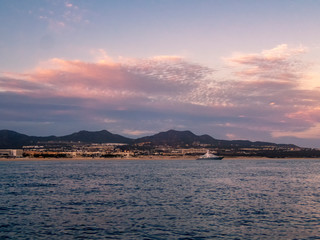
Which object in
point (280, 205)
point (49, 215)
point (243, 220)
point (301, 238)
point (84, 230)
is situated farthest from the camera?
point (280, 205)

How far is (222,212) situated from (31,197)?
1383 inches

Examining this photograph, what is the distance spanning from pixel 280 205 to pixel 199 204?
12.1 metres

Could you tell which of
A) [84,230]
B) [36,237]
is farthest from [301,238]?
[36,237]

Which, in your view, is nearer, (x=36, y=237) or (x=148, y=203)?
(x=36, y=237)

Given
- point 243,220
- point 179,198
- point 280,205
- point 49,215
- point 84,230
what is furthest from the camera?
point 179,198

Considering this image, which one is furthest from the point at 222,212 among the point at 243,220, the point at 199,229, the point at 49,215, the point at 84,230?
the point at 49,215

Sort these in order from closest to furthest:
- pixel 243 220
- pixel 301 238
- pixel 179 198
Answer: pixel 301 238, pixel 243 220, pixel 179 198

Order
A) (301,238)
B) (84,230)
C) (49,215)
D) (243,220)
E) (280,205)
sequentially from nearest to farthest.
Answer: (301,238) → (84,230) → (243,220) → (49,215) → (280,205)

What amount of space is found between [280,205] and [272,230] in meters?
18.4

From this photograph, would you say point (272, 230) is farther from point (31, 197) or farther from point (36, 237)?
point (31, 197)

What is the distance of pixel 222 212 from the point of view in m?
46.4

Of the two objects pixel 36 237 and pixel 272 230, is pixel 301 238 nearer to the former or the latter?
pixel 272 230

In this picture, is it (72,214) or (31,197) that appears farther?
(31,197)

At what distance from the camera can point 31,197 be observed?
62.6 m
